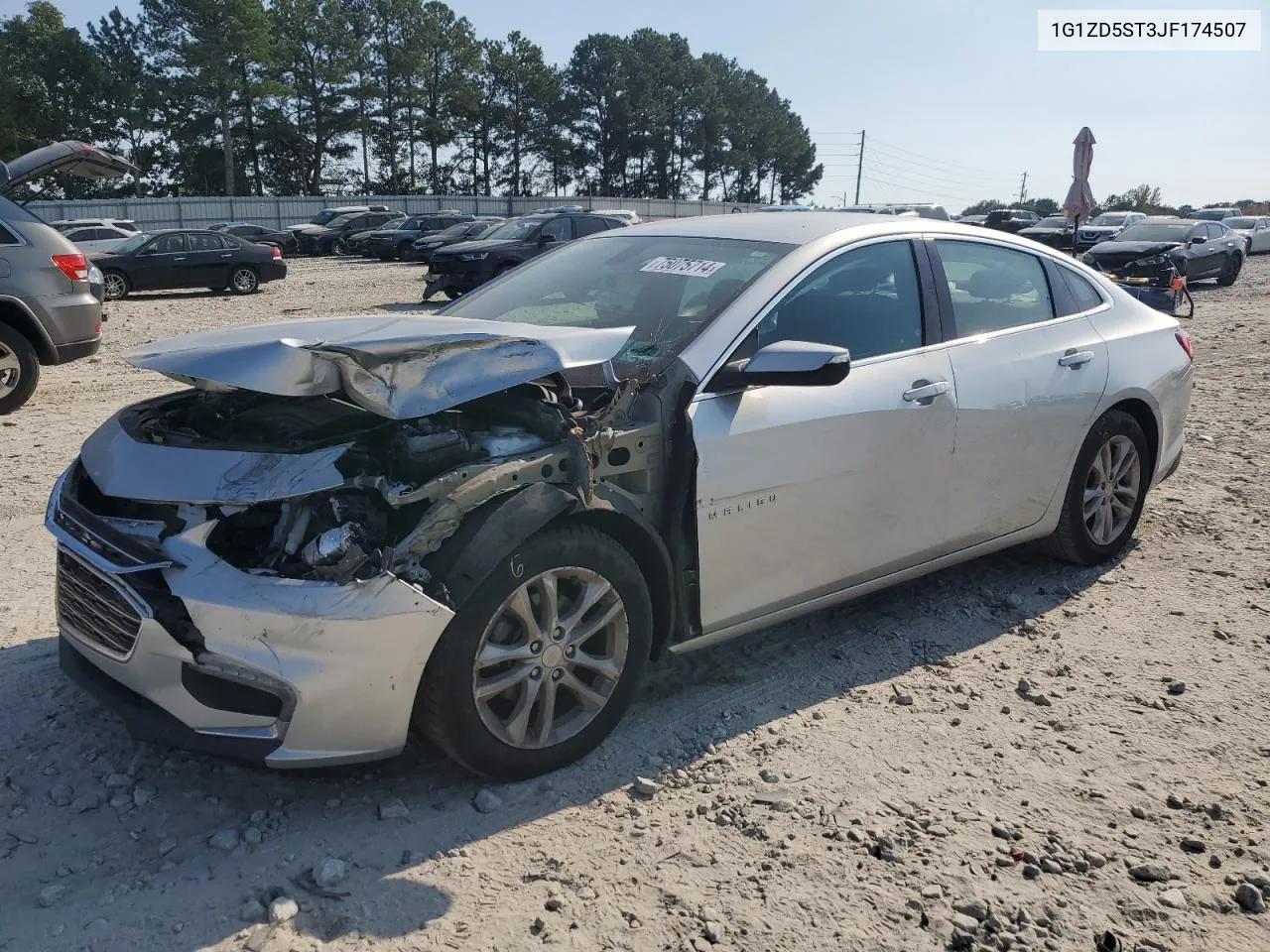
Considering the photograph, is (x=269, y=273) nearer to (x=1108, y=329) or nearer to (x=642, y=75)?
(x=1108, y=329)

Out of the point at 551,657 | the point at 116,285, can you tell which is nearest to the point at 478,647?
the point at 551,657

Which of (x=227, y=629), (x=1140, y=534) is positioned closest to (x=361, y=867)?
(x=227, y=629)

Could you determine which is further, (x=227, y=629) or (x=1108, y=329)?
(x=1108, y=329)

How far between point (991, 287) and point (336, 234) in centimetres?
3556

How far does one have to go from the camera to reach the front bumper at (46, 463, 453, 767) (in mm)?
2609

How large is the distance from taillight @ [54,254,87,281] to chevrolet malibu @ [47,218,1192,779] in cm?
554

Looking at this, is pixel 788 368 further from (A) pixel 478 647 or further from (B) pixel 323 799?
(B) pixel 323 799

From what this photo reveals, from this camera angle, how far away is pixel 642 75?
2995 inches

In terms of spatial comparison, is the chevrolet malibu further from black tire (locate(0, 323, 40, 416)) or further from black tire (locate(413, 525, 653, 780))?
black tire (locate(0, 323, 40, 416))

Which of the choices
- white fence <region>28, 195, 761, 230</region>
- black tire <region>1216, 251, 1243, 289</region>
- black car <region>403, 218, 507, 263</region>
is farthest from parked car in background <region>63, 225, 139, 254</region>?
black tire <region>1216, 251, 1243, 289</region>

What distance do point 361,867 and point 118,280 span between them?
19.5m

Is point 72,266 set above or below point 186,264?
above

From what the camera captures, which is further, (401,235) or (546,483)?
(401,235)

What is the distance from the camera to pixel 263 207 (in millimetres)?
48656
